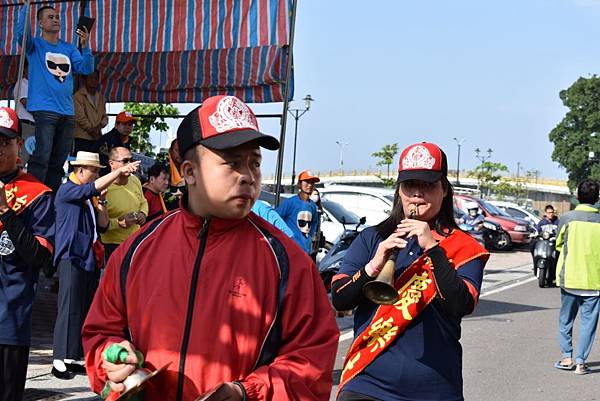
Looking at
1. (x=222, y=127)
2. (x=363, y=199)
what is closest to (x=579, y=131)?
(x=363, y=199)

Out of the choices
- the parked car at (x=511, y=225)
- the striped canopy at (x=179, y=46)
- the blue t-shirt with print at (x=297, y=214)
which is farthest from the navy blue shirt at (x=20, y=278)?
the parked car at (x=511, y=225)

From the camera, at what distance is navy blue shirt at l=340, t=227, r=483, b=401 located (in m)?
4.02

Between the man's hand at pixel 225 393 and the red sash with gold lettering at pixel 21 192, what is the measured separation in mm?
2847

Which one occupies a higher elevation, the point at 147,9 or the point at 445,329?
the point at 147,9

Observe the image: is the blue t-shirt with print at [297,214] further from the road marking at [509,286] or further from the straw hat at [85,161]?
the road marking at [509,286]

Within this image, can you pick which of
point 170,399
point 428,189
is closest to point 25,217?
point 428,189

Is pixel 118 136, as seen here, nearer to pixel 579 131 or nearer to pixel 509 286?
pixel 509 286

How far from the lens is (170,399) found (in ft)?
8.39

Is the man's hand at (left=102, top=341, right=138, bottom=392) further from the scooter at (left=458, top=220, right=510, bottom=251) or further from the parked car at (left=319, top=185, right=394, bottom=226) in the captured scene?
the scooter at (left=458, top=220, right=510, bottom=251)

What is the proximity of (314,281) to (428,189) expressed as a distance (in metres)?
1.72

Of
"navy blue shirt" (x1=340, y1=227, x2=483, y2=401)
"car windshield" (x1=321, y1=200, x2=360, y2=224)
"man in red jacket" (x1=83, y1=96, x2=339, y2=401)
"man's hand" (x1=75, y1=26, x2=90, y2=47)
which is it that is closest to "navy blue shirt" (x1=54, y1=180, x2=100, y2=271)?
"man's hand" (x1=75, y1=26, x2=90, y2=47)

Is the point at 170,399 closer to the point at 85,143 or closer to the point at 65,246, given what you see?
the point at 65,246

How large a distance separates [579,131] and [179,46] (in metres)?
100

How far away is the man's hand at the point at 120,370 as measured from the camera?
8.02ft
